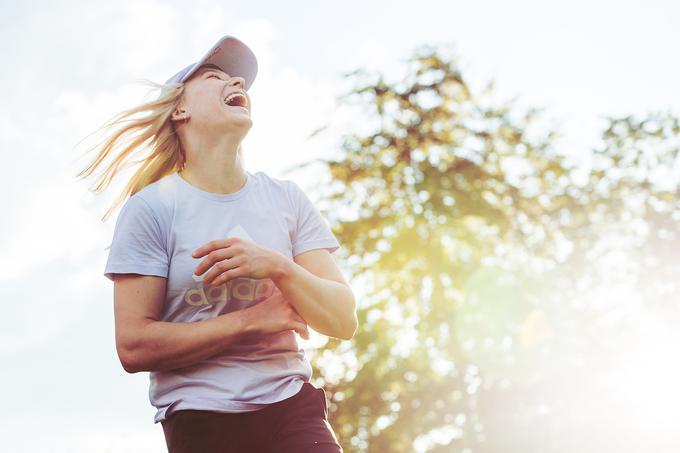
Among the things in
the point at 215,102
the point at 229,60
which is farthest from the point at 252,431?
the point at 229,60

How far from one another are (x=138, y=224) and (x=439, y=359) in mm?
11605

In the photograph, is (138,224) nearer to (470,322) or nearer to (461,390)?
(461,390)

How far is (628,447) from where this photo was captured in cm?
1364

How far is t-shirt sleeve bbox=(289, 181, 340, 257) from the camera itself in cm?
254

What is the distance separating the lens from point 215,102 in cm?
260

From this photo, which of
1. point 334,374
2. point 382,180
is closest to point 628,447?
point 334,374

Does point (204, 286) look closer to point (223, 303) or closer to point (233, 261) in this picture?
point (223, 303)

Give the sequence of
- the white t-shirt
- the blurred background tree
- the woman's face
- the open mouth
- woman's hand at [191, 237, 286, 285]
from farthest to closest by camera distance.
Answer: the blurred background tree < the open mouth < the woman's face < the white t-shirt < woman's hand at [191, 237, 286, 285]

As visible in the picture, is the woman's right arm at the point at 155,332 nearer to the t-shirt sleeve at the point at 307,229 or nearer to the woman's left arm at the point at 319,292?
the woman's left arm at the point at 319,292

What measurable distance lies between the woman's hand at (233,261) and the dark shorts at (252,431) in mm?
425

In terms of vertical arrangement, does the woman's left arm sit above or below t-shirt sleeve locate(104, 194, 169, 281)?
below

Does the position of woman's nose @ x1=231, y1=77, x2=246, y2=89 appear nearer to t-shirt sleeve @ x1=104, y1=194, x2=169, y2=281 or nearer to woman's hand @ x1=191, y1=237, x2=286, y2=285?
t-shirt sleeve @ x1=104, y1=194, x2=169, y2=281

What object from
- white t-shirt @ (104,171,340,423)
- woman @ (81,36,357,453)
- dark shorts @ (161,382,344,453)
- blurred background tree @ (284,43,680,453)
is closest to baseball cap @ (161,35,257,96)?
woman @ (81,36,357,453)

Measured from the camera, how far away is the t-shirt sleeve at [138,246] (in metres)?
2.17
